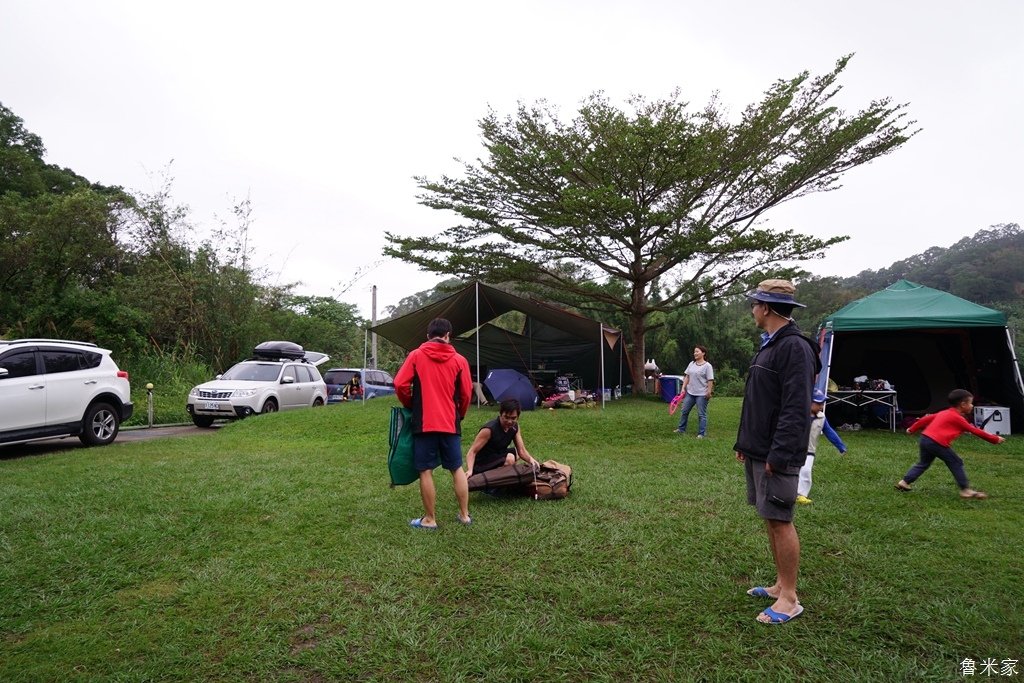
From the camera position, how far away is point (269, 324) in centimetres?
2339

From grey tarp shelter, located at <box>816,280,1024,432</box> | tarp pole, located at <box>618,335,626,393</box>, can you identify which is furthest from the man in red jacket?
tarp pole, located at <box>618,335,626,393</box>

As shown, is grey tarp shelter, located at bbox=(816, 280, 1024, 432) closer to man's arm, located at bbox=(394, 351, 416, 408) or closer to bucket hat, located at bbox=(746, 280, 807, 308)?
bucket hat, located at bbox=(746, 280, 807, 308)

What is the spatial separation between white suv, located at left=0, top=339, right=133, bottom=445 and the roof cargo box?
606 centimetres

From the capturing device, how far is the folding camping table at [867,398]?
1159 cm

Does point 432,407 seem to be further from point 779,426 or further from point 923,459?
point 923,459

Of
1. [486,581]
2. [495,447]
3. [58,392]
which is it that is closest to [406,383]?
[495,447]

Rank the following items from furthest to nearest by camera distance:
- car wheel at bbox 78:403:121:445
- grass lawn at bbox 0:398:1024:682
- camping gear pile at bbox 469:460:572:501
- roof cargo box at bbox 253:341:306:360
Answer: roof cargo box at bbox 253:341:306:360, car wheel at bbox 78:403:121:445, camping gear pile at bbox 469:460:572:501, grass lawn at bbox 0:398:1024:682

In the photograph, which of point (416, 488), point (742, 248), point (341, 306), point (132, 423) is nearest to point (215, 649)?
point (416, 488)

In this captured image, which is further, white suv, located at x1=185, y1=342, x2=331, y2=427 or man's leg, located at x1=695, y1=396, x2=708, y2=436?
white suv, located at x1=185, y1=342, x2=331, y2=427

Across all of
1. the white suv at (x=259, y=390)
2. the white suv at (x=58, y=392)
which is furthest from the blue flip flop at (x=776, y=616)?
the white suv at (x=259, y=390)

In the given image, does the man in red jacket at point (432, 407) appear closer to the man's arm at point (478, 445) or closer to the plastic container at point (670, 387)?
the man's arm at point (478, 445)

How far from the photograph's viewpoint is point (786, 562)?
3.28m

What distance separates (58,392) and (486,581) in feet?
25.3

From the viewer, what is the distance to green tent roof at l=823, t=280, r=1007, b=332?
1084cm
